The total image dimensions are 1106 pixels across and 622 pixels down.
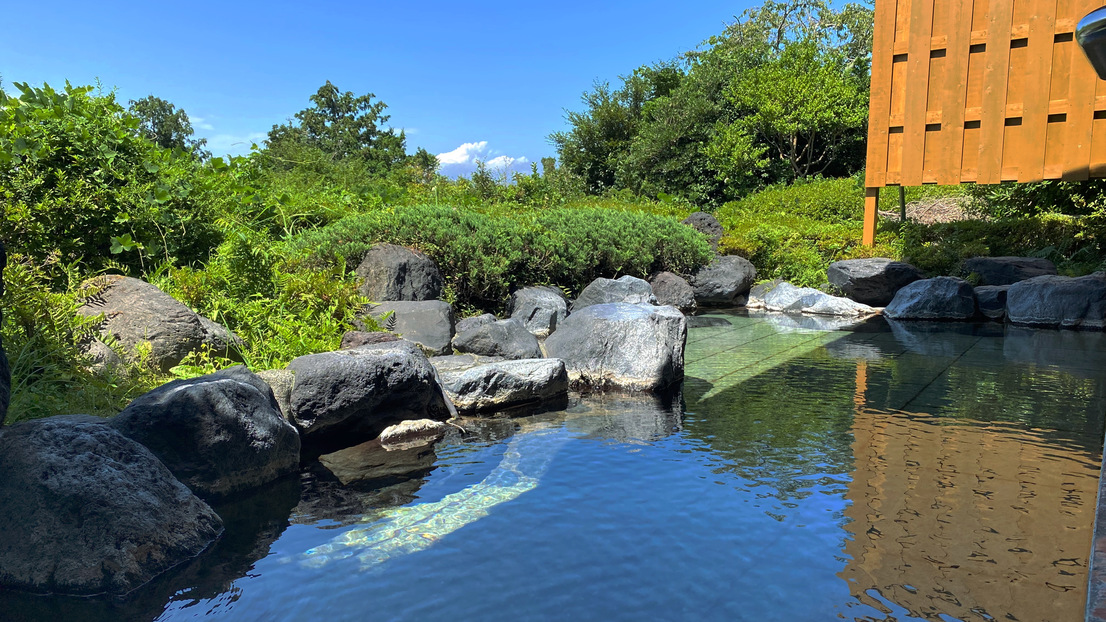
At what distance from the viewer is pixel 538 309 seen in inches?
413

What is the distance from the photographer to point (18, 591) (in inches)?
132

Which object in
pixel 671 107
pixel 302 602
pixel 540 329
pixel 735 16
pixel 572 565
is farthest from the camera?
pixel 735 16

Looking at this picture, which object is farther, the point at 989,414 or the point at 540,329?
the point at 540,329

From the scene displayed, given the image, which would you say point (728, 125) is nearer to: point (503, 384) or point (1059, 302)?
point (1059, 302)

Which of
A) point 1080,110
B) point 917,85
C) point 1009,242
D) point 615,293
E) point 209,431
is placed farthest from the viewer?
point 1009,242

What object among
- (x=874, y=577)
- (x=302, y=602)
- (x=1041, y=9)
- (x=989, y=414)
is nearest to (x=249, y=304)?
(x=302, y=602)

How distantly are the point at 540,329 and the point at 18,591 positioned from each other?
24.2ft

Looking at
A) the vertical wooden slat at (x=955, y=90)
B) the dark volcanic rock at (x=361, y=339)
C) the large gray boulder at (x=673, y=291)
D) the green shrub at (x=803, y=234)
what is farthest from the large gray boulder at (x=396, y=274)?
the vertical wooden slat at (x=955, y=90)

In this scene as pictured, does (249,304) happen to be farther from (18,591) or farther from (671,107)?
(671,107)

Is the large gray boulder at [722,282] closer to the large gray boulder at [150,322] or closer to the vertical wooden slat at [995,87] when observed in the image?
the vertical wooden slat at [995,87]

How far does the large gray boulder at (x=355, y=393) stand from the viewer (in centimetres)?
539

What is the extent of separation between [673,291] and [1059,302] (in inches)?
246

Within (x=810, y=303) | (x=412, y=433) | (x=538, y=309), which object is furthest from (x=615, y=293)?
A: (x=412, y=433)

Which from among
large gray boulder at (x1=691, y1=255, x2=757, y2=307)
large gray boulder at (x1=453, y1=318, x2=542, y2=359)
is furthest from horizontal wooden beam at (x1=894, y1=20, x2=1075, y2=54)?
large gray boulder at (x1=453, y1=318, x2=542, y2=359)
